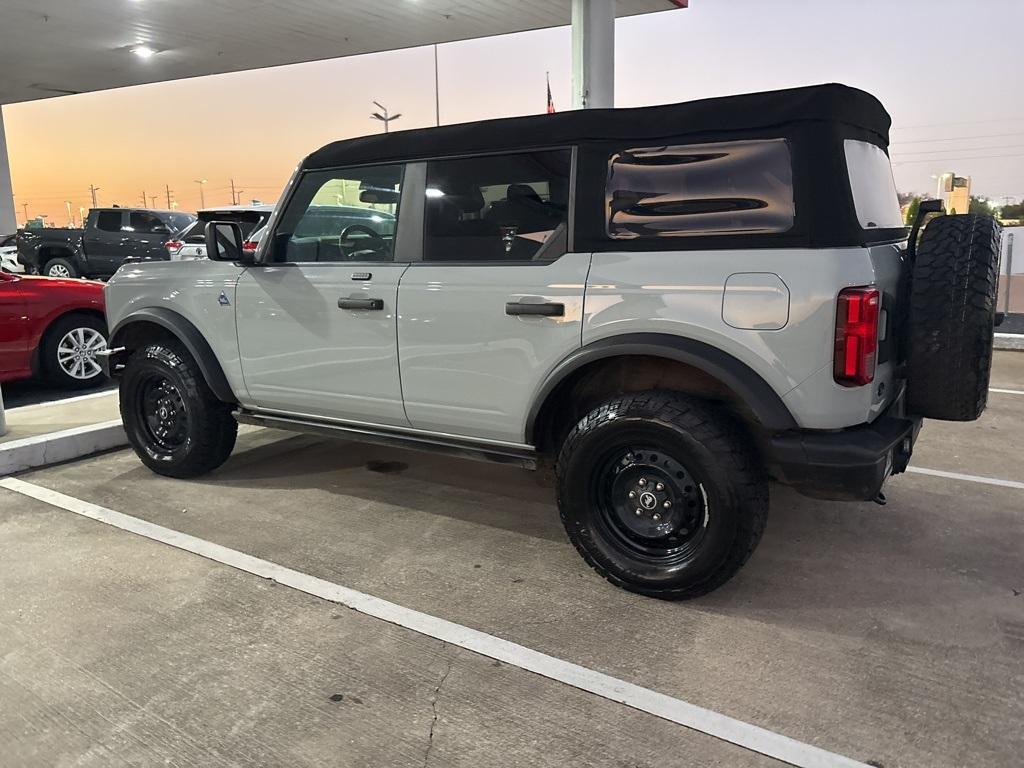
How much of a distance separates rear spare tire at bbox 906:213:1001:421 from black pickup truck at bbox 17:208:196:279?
1548 centimetres

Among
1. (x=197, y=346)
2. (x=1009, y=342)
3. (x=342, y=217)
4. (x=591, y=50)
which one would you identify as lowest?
(x=1009, y=342)

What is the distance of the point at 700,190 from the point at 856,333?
2.72 feet

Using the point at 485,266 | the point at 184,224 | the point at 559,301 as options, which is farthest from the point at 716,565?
the point at 184,224

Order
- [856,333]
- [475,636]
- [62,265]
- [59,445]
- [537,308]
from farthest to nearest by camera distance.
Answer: [62,265] < [59,445] < [537,308] < [475,636] < [856,333]

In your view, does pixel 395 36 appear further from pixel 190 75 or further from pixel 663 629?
pixel 663 629

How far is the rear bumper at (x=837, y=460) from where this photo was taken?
2748 millimetres

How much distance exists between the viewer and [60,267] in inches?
647

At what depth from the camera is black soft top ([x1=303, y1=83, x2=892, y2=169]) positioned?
2836mm

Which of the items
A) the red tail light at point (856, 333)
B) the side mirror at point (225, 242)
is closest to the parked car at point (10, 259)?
the side mirror at point (225, 242)

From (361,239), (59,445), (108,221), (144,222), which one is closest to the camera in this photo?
(361,239)

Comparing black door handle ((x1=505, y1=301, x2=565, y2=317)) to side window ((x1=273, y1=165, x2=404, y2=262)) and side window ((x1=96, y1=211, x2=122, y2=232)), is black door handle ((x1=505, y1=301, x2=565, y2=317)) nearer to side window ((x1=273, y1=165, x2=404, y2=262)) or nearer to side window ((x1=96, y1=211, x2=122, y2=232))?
side window ((x1=273, y1=165, x2=404, y2=262))

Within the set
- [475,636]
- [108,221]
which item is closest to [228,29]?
[108,221]

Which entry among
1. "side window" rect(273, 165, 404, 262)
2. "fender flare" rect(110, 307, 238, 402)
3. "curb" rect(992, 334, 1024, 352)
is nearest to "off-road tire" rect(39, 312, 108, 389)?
"fender flare" rect(110, 307, 238, 402)

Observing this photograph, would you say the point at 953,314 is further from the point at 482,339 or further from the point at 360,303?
the point at 360,303
